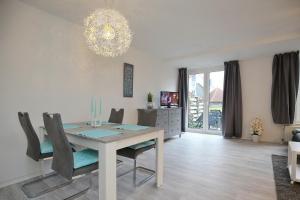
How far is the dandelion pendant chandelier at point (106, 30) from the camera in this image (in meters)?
1.98

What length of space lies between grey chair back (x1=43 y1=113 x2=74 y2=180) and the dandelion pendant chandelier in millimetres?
1027

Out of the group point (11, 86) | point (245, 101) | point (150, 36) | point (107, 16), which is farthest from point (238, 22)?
point (11, 86)

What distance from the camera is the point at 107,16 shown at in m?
1.97

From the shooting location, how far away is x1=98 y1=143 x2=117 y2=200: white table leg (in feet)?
5.13

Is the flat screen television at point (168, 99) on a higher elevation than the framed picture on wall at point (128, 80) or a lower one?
lower

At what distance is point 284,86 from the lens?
4.35 m

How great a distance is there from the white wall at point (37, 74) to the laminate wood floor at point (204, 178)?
53 cm

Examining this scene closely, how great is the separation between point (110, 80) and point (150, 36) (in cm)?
121

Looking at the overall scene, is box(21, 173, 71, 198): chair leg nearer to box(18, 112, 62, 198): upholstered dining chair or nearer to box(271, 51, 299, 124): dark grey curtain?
box(18, 112, 62, 198): upholstered dining chair

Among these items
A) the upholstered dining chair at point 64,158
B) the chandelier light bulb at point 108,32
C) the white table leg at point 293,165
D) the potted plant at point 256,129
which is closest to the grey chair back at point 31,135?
the upholstered dining chair at point 64,158

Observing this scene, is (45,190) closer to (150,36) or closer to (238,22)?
(150,36)

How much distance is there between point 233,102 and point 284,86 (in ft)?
4.11

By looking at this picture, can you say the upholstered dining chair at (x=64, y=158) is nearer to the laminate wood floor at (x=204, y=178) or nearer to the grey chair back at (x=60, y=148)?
the grey chair back at (x=60, y=148)

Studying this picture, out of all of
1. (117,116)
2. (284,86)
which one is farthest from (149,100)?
(284,86)
